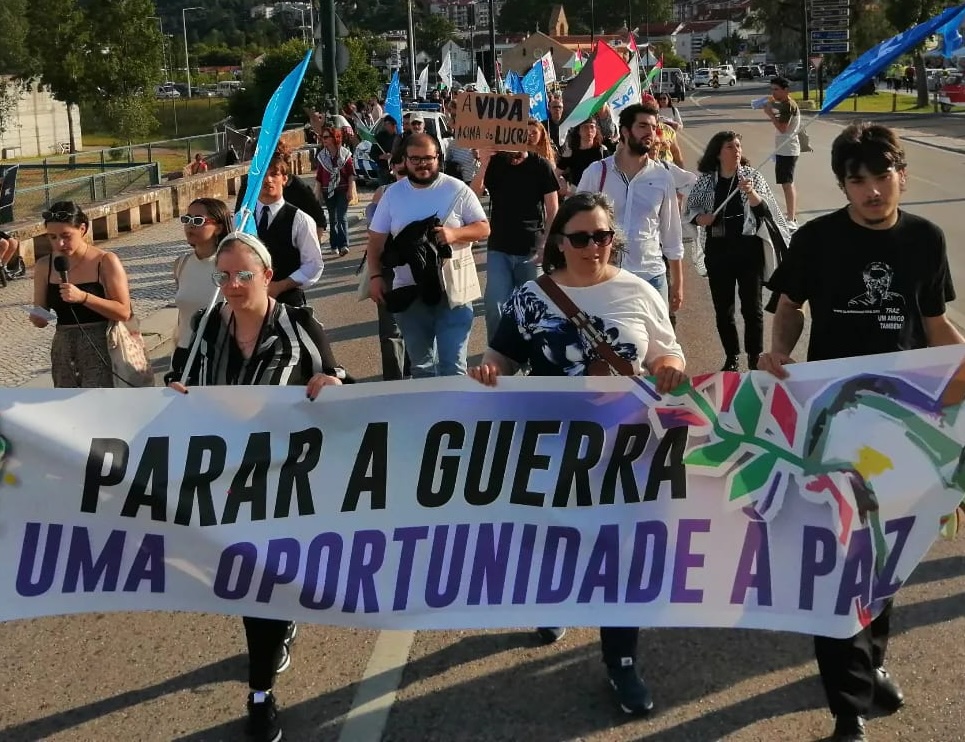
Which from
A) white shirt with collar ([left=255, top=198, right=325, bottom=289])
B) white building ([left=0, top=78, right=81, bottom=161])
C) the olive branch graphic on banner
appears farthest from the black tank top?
white building ([left=0, top=78, right=81, bottom=161])

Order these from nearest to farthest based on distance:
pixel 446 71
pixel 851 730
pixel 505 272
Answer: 1. pixel 851 730
2. pixel 505 272
3. pixel 446 71

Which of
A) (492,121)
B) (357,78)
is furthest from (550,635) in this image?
(357,78)

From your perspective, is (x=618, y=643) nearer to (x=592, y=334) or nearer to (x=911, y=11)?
(x=592, y=334)

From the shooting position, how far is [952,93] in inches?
1848

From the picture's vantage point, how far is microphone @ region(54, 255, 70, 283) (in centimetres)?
562

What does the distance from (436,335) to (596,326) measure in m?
2.86

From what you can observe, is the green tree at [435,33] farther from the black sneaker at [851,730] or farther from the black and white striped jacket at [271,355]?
the black sneaker at [851,730]

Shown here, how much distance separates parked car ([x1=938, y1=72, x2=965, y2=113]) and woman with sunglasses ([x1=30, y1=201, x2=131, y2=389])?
46065mm

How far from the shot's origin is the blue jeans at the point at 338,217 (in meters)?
14.9

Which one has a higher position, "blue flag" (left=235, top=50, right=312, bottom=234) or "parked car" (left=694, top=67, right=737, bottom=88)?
"parked car" (left=694, top=67, right=737, bottom=88)

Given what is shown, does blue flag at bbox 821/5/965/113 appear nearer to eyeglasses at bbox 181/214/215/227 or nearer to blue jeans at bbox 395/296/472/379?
blue jeans at bbox 395/296/472/379

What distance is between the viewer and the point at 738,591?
12.5 feet

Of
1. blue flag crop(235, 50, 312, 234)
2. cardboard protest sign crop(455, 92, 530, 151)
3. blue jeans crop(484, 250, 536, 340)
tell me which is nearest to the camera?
blue flag crop(235, 50, 312, 234)

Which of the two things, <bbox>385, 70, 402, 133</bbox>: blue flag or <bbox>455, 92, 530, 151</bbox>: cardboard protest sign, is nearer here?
<bbox>455, 92, 530, 151</bbox>: cardboard protest sign
